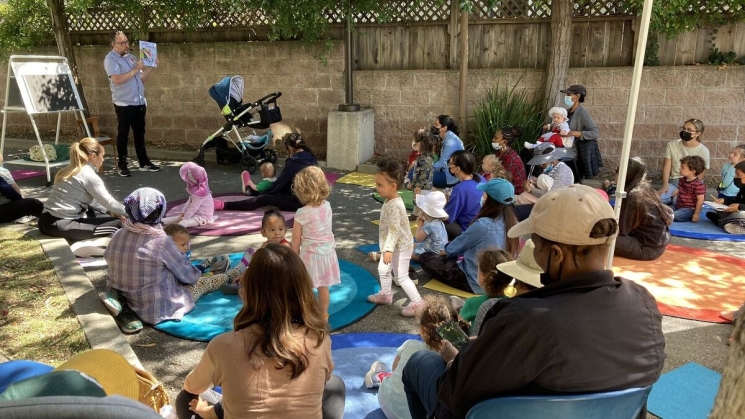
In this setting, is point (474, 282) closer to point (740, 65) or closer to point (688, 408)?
point (688, 408)

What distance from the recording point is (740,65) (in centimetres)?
820

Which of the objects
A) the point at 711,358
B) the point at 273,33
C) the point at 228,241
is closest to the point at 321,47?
the point at 273,33

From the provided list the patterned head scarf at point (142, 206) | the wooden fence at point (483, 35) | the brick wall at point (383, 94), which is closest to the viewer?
the patterned head scarf at point (142, 206)

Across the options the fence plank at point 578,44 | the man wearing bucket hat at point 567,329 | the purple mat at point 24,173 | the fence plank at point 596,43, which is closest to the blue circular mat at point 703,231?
the fence plank at point 596,43

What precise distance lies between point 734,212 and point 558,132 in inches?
89.6

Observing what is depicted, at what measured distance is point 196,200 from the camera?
653 centimetres

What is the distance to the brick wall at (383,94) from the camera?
844 cm

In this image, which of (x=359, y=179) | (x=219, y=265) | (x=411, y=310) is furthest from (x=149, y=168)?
(x=411, y=310)

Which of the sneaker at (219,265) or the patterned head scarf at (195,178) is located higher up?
the patterned head scarf at (195,178)

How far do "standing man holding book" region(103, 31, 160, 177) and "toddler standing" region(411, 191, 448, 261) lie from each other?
5.55 meters

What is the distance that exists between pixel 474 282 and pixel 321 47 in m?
6.37

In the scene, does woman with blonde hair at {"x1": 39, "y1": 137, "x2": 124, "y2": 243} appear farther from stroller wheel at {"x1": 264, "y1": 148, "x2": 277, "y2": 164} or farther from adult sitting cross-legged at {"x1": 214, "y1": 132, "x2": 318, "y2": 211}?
stroller wheel at {"x1": 264, "y1": 148, "x2": 277, "y2": 164}

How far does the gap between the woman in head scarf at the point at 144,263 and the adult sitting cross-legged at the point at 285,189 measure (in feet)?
9.01

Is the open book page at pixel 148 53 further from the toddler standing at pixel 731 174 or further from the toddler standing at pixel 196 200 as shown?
the toddler standing at pixel 731 174
